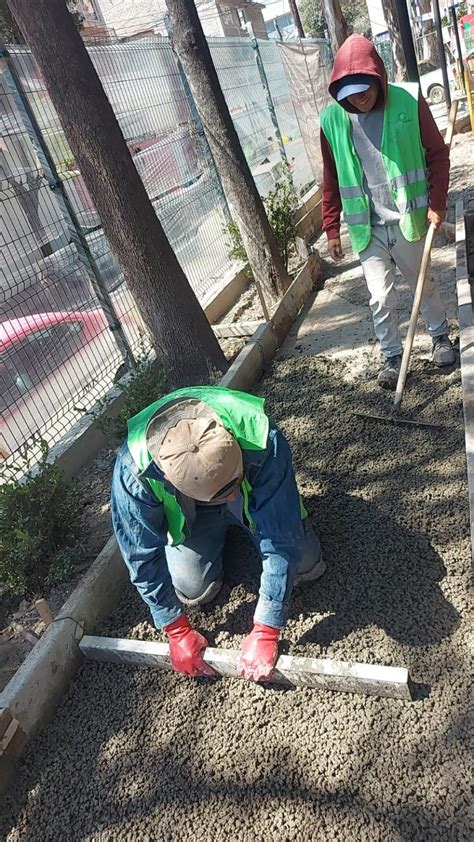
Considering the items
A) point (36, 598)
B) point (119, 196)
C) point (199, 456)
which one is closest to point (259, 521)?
point (199, 456)

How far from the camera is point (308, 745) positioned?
2143 mm

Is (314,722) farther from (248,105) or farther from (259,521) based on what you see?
(248,105)

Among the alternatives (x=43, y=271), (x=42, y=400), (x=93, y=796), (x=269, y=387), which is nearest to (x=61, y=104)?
(x=43, y=271)

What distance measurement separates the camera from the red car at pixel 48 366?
3777 mm

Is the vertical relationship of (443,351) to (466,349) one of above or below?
below

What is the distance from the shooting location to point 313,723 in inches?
86.9

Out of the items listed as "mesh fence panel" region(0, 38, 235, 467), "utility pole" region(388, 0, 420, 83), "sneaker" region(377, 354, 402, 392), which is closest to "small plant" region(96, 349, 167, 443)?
"mesh fence panel" region(0, 38, 235, 467)

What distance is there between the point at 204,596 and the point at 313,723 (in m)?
0.76

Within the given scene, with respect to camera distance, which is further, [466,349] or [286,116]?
[286,116]

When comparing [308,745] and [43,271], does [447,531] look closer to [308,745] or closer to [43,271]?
[308,745]

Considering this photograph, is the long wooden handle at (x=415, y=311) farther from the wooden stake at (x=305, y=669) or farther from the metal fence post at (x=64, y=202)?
the metal fence post at (x=64, y=202)

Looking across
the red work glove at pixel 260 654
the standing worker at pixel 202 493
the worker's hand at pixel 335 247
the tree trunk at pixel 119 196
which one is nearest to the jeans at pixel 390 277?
the worker's hand at pixel 335 247

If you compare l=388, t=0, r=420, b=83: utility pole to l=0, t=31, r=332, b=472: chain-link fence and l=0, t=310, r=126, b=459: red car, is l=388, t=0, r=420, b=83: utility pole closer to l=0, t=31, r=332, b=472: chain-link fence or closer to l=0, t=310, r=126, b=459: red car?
l=0, t=31, r=332, b=472: chain-link fence

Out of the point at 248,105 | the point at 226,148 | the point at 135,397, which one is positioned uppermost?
the point at 248,105
